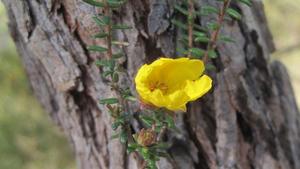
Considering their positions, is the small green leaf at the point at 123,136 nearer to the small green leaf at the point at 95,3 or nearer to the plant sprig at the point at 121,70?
the plant sprig at the point at 121,70

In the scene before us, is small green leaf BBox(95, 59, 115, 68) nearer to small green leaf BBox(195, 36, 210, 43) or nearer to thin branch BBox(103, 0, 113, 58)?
Answer: thin branch BBox(103, 0, 113, 58)

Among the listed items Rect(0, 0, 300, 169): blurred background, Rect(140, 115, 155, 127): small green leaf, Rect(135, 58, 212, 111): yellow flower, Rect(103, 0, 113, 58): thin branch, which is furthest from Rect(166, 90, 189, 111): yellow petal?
Rect(0, 0, 300, 169): blurred background

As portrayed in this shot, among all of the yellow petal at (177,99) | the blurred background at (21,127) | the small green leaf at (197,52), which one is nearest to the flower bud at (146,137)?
the yellow petal at (177,99)

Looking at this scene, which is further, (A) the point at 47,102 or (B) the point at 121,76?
(A) the point at 47,102

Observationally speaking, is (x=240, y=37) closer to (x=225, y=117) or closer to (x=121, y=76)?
(x=225, y=117)

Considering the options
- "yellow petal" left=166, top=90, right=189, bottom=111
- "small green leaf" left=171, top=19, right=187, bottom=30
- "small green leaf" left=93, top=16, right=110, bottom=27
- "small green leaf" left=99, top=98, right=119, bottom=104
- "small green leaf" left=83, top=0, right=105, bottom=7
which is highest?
"small green leaf" left=83, top=0, right=105, bottom=7

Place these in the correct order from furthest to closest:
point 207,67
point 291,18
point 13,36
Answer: point 291,18 < point 13,36 < point 207,67

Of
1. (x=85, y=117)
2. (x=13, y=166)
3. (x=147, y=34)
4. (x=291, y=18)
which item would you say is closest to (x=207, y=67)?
(x=147, y=34)
